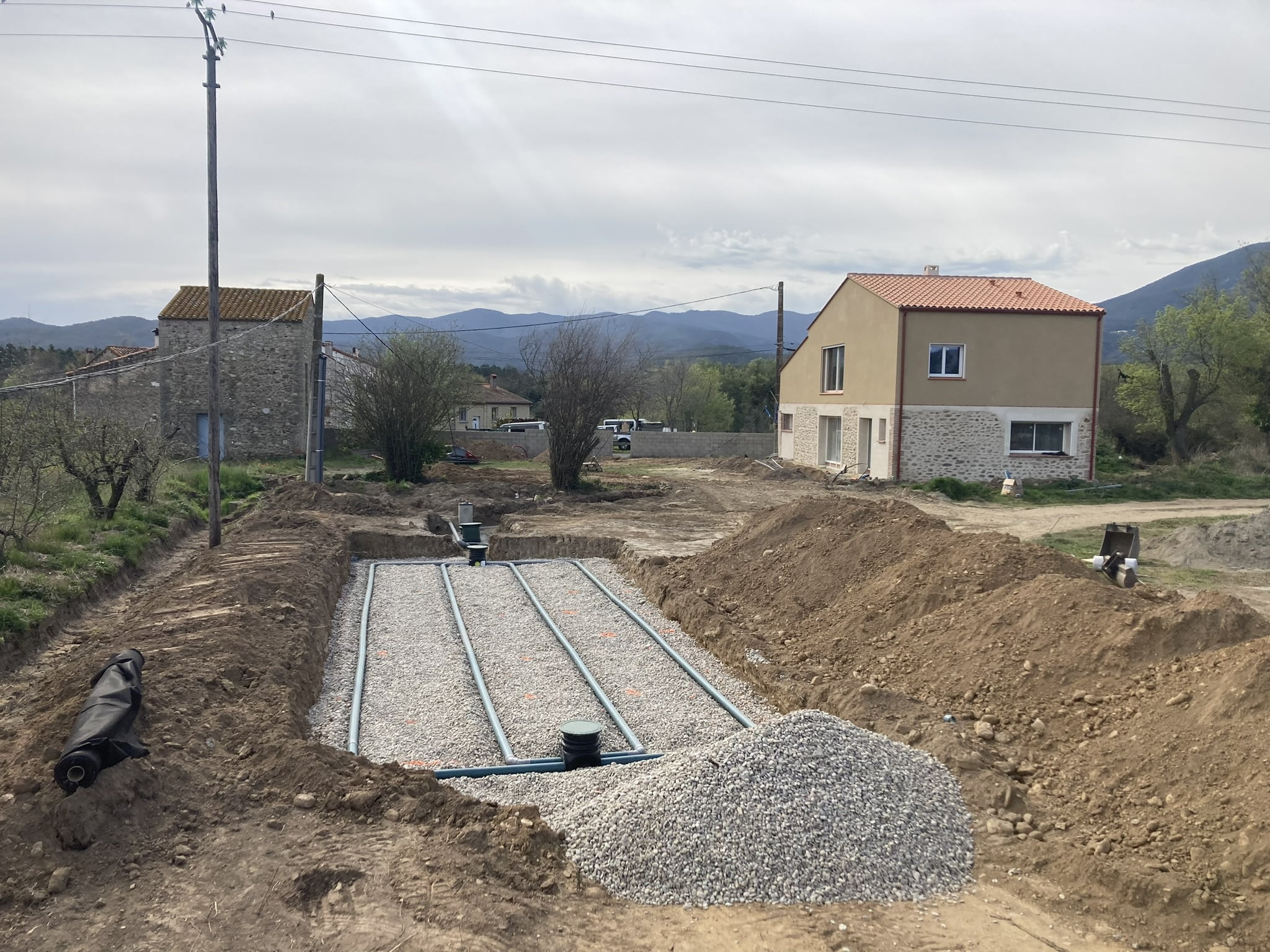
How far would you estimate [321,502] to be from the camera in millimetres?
20734

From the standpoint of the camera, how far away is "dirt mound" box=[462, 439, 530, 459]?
38.3m

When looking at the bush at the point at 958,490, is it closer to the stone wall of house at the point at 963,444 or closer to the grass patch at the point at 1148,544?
the stone wall of house at the point at 963,444

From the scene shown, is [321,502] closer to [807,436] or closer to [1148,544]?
[1148,544]

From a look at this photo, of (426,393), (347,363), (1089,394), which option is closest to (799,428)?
(1089,394)

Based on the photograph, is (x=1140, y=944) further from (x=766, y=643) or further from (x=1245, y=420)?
(x=1245, y=420)

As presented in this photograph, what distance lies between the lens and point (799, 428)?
115 feet

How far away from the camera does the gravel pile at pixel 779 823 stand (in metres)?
5.46

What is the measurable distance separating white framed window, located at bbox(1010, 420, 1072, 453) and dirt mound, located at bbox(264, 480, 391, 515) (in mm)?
17605

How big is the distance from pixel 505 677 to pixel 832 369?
963 inches

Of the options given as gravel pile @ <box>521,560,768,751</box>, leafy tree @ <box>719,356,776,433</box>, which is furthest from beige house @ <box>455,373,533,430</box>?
gravel pile @ <box>521,560,768,751</box>

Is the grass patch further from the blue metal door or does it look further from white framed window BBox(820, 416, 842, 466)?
the blue metal door

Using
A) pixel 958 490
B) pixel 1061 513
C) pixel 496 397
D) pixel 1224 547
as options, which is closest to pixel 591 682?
pixel 1224 547

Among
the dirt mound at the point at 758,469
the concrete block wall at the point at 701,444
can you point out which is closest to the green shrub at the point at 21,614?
the dirt mound at the point at 758,469

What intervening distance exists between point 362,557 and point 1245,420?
31.9m
